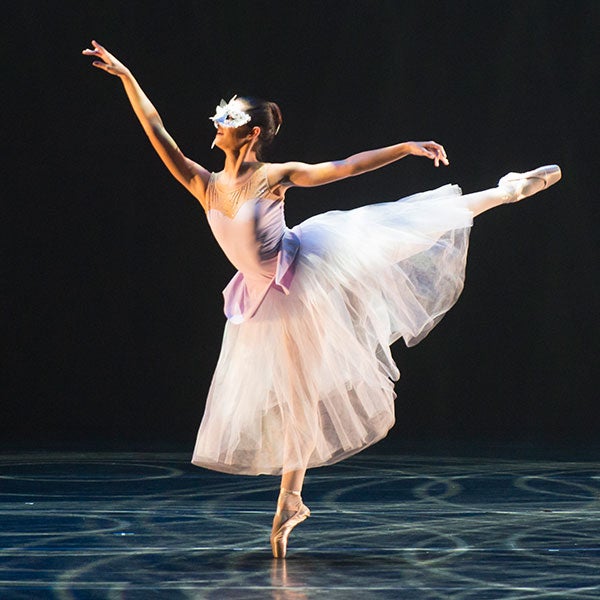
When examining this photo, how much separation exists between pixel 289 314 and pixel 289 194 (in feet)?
11.1

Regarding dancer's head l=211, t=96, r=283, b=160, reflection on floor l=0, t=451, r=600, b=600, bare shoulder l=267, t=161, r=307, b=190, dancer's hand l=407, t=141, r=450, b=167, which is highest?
dancer's head l=211, t=96, r=283, b=160

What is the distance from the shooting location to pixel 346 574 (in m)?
2.58

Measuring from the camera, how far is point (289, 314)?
2920 millimetres

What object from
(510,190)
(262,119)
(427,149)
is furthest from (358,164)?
(510,190)

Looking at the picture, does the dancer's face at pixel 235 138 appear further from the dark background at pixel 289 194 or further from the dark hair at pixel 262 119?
the dark background at pixel 289 194

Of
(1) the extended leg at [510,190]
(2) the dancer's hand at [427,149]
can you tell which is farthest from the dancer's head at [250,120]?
(1) the extended leg at [510,190]

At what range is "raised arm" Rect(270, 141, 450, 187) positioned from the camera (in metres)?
2.75

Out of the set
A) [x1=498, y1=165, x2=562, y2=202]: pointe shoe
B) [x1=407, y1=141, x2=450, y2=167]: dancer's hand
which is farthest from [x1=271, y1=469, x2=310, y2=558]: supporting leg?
[x1=498, y1=165, x2=562, y2=202]: pointe shoe

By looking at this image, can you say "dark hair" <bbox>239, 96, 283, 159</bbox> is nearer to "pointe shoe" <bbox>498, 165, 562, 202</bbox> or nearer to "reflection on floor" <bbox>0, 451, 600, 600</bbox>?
"pointe shoe" <bbox>498, 165, 562, 202</bbox>

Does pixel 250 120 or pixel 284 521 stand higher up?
pixel 250 120

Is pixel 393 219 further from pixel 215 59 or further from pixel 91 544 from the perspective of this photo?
pixel 215 59

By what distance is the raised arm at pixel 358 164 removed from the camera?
275 cm

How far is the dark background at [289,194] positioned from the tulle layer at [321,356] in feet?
10.5

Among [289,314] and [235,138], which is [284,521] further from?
[235,138]
